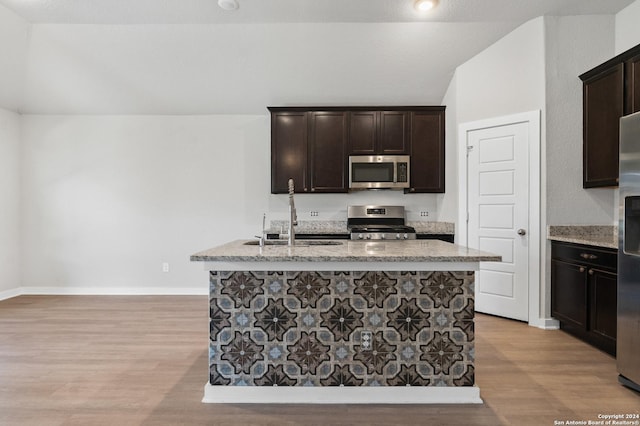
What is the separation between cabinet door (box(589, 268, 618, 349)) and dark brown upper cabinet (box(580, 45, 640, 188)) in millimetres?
859

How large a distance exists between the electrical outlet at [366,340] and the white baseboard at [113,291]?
3.35 meters

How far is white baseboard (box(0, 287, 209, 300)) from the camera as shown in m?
5.00

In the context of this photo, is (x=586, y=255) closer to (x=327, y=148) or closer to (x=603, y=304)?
(x=603, y=304)

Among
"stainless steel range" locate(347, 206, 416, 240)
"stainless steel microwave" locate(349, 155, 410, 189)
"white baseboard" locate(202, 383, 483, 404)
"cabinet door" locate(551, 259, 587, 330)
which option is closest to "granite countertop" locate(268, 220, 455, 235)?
"stainless steel range" locate(347, 206, 416, 240)

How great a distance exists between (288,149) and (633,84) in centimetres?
343

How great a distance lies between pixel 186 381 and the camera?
8.03 ft

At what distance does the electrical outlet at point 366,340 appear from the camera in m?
2.18

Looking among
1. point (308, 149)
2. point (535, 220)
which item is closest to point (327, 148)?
point (308, 149)

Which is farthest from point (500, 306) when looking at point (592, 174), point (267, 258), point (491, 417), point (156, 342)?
point (156, 342)

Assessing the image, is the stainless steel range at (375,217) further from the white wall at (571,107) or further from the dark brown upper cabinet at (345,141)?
the white wall at (571,107)

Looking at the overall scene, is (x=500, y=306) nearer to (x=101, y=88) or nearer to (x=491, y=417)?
(x=491, y=417)

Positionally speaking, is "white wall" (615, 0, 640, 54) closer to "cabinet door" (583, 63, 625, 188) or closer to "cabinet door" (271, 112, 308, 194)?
"cabinet door" (583, 63, 625, 188)

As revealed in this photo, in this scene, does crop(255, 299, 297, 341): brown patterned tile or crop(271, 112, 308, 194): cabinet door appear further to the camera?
crop(271, 112, 308, 194): cabinet door

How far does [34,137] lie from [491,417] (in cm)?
620
